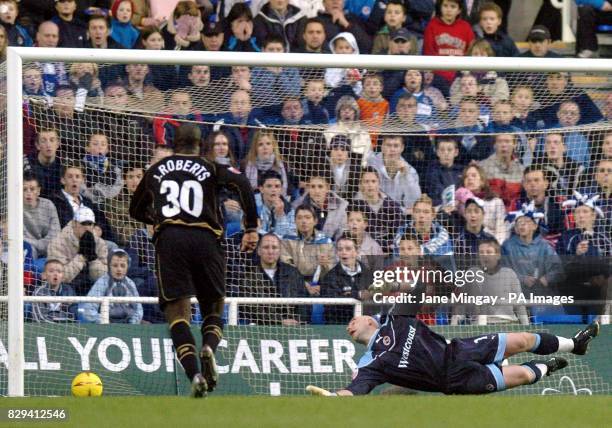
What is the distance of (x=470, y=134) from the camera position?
979 cm

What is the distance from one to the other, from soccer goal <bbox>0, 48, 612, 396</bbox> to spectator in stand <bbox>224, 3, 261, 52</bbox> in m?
1.71

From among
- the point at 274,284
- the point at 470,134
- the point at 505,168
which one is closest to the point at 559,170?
the point at 505,168

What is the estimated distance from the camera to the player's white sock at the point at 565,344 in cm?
900

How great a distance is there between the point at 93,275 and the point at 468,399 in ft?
12.5

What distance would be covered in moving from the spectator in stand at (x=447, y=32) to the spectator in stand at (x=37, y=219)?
414 cm

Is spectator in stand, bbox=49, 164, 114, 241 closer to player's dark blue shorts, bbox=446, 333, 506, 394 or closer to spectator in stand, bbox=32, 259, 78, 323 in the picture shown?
spectator in stand, bbox=32, 259, 78, 323

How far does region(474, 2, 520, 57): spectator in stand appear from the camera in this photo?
38.6ft

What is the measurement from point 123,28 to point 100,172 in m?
2.34

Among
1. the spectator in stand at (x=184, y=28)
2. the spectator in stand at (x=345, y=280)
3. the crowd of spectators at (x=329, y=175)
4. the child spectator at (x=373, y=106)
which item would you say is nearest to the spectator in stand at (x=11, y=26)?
the spectator in stand at (x=184, y=28)

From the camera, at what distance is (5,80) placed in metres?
9.17

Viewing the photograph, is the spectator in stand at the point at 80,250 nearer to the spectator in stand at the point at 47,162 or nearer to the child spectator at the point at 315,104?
the spectator in stand at the point at 47,162

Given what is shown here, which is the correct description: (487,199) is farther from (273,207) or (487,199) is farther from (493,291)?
(273,207)

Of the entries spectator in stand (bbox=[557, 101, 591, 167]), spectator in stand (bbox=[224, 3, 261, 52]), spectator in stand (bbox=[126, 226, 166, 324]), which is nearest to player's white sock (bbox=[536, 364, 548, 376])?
spectator in stand (bbox=[557, 101, 591, 167])

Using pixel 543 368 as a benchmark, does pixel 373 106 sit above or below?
above
